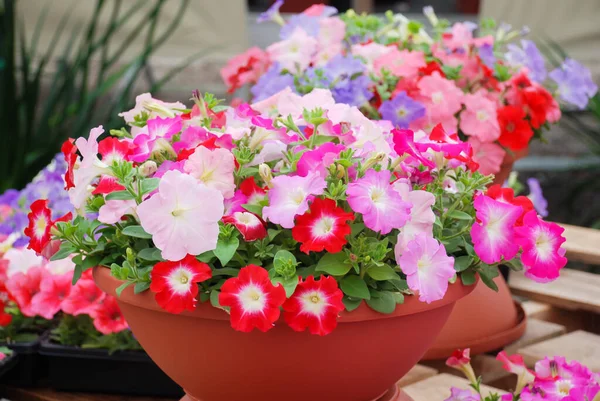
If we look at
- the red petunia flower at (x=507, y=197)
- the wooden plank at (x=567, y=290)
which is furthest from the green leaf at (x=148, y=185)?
the wooden plank at (x=567, y=290)

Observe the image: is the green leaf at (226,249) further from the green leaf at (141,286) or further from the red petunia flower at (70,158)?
the red petunia flower at (70,158)

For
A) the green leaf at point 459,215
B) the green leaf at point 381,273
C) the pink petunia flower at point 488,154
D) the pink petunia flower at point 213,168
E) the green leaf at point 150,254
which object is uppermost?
the pink petunia flower at point 213,168

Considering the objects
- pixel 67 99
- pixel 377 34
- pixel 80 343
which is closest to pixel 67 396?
pixel 80 343

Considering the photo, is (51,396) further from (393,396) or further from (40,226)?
(393,396)

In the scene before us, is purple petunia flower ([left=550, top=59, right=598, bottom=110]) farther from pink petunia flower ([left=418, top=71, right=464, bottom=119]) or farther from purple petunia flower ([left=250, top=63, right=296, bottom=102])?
purple petunia flower ([left=250, top=63, right=296, bottom=102])

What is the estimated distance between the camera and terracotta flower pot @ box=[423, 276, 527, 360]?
3.62 ft

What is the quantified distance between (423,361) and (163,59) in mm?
2374

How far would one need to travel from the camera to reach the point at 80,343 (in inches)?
43.7

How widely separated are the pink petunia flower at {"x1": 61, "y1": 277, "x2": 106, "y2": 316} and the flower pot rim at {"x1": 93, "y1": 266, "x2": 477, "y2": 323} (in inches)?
12.9

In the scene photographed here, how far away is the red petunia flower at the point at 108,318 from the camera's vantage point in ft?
3.44

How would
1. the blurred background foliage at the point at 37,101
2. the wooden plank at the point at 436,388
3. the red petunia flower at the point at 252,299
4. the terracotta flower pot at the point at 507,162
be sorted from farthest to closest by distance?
the blurred background foliage at the point at 37,101
the terracotta flower pot at the point at 507,162
the wooden plank at the point at 436,388
the red petunia flower at the point at 252,299

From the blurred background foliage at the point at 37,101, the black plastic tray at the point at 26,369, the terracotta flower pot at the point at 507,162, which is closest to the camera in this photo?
the black plastic tray at the point at 26,369

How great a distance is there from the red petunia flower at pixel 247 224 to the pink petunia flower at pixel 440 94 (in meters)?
0.50

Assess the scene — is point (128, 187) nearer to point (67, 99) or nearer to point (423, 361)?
point (423, 361)
